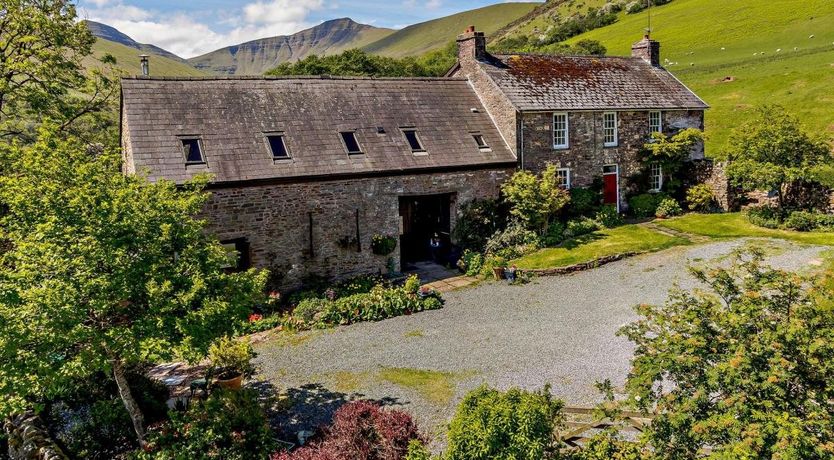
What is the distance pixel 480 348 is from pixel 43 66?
788 inches

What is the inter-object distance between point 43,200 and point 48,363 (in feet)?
8.60

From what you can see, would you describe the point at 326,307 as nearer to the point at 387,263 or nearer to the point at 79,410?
the point at 387,263

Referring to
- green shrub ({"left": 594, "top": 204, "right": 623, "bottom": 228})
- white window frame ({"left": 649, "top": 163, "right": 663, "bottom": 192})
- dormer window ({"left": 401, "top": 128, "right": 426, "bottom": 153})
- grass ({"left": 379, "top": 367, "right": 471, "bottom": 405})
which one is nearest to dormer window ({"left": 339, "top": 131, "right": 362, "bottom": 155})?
dormer window ({"left": 401, "top": 128, "right": 426, "bottom": 153})

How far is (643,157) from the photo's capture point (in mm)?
29469

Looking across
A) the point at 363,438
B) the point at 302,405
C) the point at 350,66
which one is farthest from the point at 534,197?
the point at 350,66

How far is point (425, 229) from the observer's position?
82.6ft

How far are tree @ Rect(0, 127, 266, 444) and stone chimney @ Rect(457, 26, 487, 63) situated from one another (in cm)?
2035

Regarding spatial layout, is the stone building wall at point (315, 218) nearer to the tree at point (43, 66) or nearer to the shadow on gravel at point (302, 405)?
the shadow on gravel at point (302, 405)

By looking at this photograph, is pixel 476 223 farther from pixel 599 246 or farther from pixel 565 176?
pixel 565 176

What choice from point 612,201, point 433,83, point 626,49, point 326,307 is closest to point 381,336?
point 326,307

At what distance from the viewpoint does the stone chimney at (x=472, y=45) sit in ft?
89.1

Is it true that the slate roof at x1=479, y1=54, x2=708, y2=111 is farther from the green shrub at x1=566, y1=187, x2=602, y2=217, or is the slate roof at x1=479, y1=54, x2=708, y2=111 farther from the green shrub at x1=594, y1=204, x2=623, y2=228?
the green shrub at x1=594, y1=204, x2=623, y2=228

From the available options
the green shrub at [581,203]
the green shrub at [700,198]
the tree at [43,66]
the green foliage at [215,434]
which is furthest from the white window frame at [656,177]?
the tree at [43,66]

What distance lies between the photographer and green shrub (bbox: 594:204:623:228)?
87.8ft
